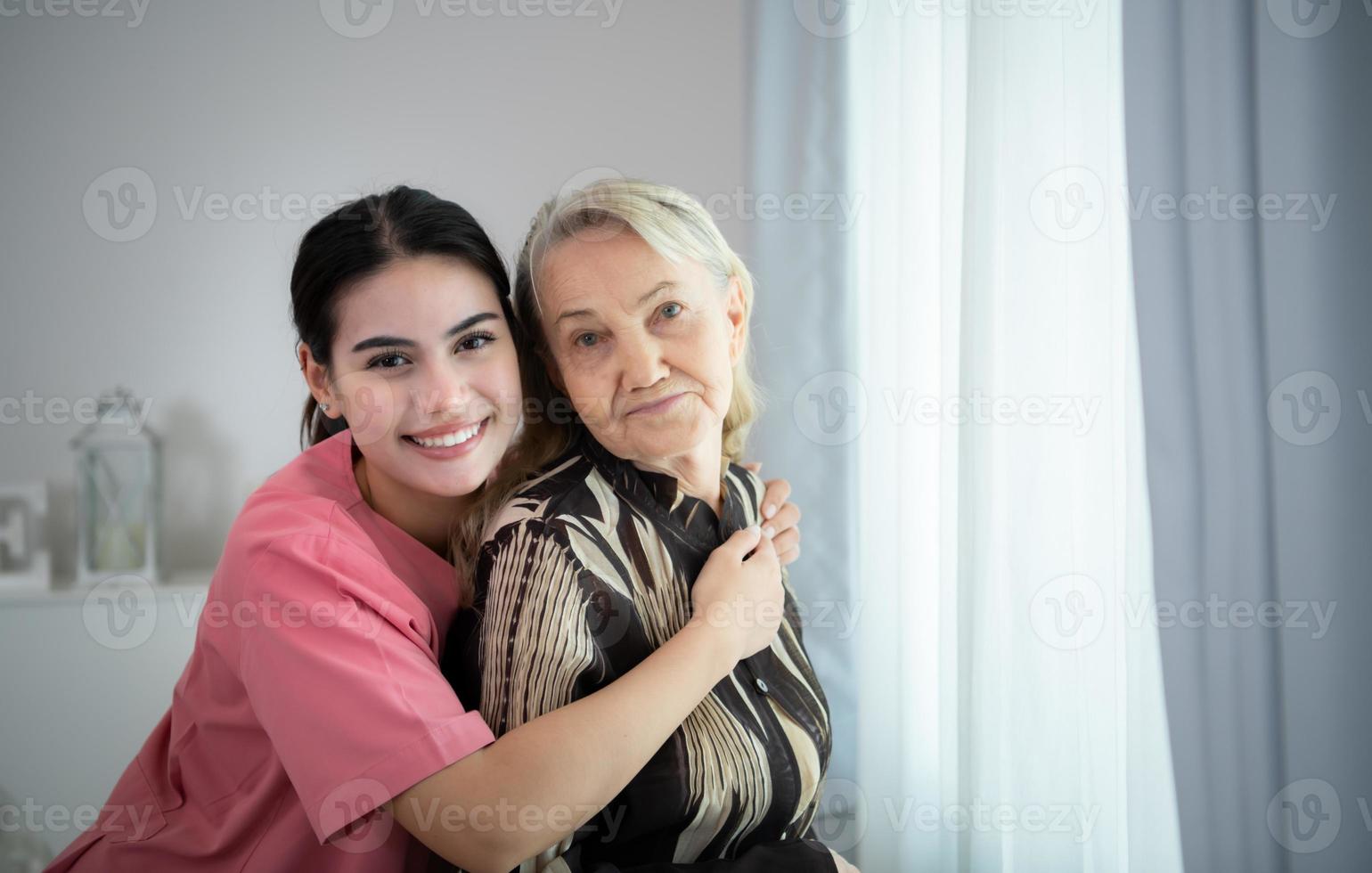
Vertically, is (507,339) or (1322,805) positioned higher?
(507,339)

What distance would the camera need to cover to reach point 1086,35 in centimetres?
129

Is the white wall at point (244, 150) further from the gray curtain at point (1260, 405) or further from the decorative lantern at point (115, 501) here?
the gray curtain at point (1260, 405)

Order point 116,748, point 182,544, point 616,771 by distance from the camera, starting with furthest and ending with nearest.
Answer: point 182,544 → point 116,748 → point 616,771

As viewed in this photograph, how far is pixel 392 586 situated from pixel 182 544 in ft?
5.87

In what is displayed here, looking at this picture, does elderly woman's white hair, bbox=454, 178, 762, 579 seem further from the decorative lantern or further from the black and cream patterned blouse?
the decorative lantern

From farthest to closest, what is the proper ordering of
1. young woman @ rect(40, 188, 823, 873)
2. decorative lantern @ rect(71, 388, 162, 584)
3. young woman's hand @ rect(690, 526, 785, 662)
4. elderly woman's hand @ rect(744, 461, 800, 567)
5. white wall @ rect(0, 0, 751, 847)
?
white wall @ rect(0, 0, 751, 847), decorative lantern @ rect(71, 388, 162, 584), elderly woman's hand @ rect(744, 461, 800, 567), young woman's hand @ rect(690, 526, 785, 662), young woman @ rect(40, 188, 823, 873)

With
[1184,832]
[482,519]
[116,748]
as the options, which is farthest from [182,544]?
[1184,832]

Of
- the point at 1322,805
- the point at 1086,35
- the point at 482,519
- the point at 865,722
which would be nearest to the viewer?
the point at 1322,805

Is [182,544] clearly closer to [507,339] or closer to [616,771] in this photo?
[507,339]

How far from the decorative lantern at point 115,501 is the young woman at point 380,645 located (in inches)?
47.1

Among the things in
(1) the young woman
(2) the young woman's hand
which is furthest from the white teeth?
(2) the young woman's hand

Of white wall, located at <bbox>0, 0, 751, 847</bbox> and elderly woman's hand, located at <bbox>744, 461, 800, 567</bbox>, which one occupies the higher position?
white wall, located at <bbox>0, 0, 751, 847</bbox>

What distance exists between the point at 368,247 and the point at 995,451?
97 centimetres

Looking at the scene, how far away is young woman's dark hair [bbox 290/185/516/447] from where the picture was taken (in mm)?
1153
